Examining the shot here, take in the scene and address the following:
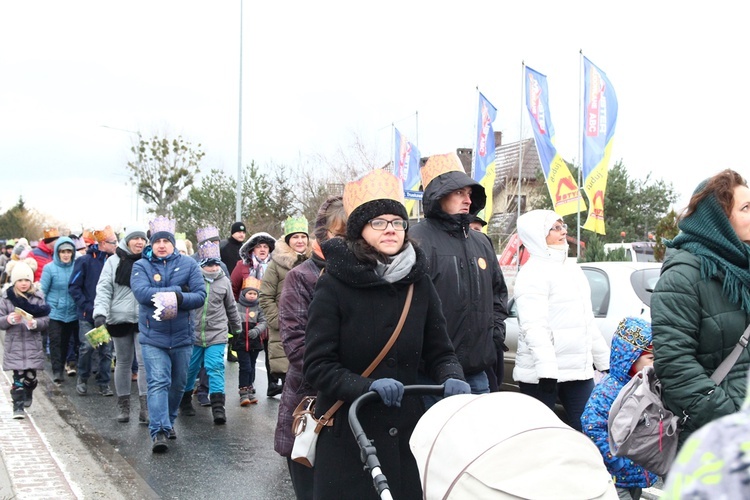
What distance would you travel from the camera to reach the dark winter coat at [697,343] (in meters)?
3.28

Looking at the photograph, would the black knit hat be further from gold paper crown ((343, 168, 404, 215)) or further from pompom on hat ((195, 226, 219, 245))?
pompom on hat ((195, 226, 219, 245))

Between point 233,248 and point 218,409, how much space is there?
14.2 feet

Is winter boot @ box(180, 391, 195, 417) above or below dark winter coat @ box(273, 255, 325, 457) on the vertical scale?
below

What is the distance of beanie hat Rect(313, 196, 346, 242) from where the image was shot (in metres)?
4.73

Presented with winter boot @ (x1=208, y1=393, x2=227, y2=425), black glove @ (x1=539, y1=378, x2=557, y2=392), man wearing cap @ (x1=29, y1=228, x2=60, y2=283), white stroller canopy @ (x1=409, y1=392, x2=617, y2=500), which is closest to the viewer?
white stroller canopy @ (x1=409, y1=392, x2=617, y2=500)

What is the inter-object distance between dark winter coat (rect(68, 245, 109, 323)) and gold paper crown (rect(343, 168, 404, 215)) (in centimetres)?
799

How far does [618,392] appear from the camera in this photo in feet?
14.1

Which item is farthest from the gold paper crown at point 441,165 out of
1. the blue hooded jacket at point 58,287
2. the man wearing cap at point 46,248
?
the man wearing cap at point 46,248

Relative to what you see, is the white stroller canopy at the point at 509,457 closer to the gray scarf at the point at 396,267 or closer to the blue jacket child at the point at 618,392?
the gray scarf at the point at 396,267

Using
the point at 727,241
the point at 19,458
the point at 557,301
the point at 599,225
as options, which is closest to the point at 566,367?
the point at 557,301

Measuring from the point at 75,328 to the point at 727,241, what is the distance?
34.3ft

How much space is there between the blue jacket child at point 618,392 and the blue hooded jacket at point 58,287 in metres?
8.79

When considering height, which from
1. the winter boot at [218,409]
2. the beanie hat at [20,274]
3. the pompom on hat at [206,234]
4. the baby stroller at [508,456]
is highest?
the pompom on hat at [206,234]

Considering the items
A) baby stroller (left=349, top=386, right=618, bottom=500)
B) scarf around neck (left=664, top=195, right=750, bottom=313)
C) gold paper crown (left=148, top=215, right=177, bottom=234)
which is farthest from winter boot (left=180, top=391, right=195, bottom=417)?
baby stroller (left=349, top=386, right=618, bottom=500)
